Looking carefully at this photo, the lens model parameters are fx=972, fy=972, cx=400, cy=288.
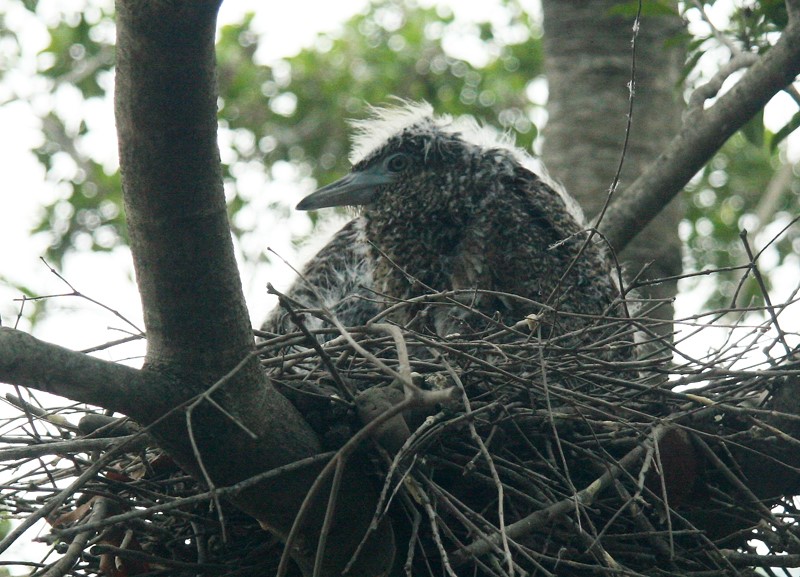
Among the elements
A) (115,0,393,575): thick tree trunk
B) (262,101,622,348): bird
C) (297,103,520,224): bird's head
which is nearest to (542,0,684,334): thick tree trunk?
(262,101,622,348): bird

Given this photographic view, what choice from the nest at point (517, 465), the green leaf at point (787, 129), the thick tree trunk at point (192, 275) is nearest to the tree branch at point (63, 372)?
the thick tree trunk at point (192, 275)

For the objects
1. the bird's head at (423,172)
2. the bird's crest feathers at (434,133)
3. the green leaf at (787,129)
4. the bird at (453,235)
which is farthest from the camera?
the bird's crest feathers at (434,133)

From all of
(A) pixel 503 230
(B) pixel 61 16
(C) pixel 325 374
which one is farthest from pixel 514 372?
(B) pixel 61 16

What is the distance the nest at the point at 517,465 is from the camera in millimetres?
2076

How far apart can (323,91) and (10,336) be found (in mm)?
6457

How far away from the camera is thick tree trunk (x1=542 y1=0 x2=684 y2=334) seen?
414cm

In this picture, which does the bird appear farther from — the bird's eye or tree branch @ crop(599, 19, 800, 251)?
tree branch @ crop(599, 19, 800, 251)

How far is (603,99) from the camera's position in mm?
4289

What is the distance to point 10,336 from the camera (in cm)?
161

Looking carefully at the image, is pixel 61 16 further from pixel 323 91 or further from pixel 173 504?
pixel 173 504

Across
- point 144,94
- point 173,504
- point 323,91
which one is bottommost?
point 173,504

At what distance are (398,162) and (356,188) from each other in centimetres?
17

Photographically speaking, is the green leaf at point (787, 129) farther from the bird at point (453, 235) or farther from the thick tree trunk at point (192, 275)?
the thick tree trunk at point (192, 275)

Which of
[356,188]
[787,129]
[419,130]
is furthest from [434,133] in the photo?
[787,129]
